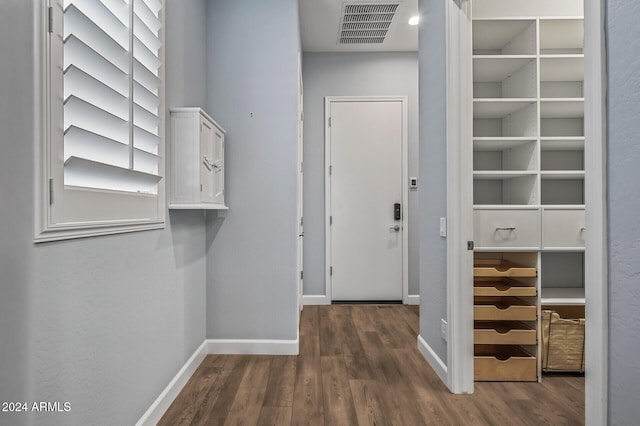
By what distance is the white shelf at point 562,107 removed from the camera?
2241 millimetres

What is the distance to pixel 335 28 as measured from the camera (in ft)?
11.7

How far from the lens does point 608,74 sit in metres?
0.98

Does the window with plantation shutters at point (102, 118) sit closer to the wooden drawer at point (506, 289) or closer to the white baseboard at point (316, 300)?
the wooden drawer at point (506, 289)

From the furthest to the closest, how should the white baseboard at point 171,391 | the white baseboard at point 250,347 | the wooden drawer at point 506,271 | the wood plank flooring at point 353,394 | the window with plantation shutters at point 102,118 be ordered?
the white baseboard at point 250,347
the wooden drawer at point 506,271
the wood plank flooring at point 353,394
the white baseboard at point 171,391
the window with plantation shutters at point 102,118

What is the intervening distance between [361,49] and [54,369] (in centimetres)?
393

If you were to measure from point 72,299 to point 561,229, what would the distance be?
2499 millimetres

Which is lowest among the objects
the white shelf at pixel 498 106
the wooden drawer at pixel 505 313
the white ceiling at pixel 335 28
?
the wooden drawer at pixel 505 313

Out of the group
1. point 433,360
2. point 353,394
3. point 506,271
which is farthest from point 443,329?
point 353,394

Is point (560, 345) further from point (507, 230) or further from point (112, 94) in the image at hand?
point (112, 94)

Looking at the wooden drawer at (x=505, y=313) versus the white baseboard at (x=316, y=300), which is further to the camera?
the white baseboard at (x=316, y=300)

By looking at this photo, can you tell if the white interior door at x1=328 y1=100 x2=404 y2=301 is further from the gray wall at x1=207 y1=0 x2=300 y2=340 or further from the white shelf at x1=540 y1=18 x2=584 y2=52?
the white shelf at x1=540 y1=18 x2=584 y2=52

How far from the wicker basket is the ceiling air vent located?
110 inches

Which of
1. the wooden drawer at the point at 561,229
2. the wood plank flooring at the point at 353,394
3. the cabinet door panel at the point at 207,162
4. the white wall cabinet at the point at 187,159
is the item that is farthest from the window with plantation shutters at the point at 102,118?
the wooden drawer at the point at 561,229

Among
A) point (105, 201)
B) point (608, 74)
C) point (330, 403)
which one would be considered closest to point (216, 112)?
point (105, 201)
